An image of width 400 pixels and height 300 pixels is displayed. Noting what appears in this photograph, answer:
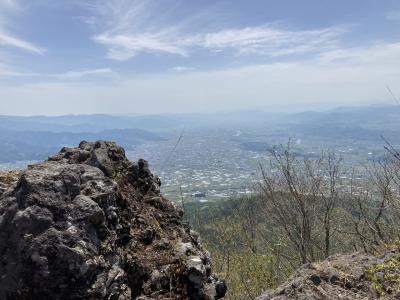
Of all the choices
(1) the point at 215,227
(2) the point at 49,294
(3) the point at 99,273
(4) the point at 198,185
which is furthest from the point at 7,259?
(4) the point at 198,185

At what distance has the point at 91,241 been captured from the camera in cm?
434

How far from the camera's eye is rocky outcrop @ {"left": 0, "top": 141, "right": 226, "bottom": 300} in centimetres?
406

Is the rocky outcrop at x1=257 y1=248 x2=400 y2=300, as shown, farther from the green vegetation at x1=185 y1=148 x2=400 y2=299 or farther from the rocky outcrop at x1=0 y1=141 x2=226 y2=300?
the green vegetation at x1=185 y1=148 x2=400 y2=299

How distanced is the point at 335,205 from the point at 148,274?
1083 centimetres

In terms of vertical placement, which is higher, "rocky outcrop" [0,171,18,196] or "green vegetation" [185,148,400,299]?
"rocky outcrop" [0,171,18,196]

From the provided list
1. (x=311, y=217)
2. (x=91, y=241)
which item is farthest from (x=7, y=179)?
(x=311, y=217)

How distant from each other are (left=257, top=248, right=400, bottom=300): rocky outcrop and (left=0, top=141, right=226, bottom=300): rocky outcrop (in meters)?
0.95

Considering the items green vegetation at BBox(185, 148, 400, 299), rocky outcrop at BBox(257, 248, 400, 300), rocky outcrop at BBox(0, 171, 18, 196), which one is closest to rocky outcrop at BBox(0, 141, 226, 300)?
rocky outcrop at BBox(0, 171, 18, 196)

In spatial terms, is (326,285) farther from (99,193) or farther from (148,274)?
(99,193)

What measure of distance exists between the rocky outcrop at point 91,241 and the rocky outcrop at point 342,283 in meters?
0.95

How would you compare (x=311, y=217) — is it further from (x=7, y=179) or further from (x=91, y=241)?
(x=91, y=241)

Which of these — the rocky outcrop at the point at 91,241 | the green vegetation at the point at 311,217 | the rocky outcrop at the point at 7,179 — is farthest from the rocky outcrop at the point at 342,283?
the green vegetation at the point at 311,217

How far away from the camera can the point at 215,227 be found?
50.5 ft

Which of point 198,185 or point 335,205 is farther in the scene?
point 198,185
